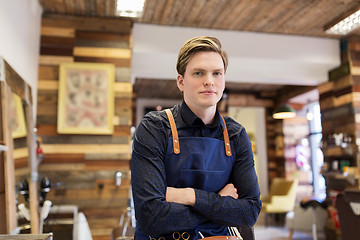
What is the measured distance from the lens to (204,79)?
1351 millimetres

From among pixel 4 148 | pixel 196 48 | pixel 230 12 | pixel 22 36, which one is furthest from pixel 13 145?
pixel 230 12

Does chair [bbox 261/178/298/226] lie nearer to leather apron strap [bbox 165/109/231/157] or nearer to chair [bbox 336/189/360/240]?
chair [bbox 336/189/360/240]

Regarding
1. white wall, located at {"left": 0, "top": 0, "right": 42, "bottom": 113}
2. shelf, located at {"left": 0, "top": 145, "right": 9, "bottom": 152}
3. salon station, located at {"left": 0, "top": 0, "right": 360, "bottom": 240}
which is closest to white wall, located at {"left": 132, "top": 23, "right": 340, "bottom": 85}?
salon station, located at {"left": 0, "top": 0, "right": 360, "bottom": 240}

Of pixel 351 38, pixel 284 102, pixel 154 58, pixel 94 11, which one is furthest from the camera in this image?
pixel 284 102

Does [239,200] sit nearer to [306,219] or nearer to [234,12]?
[234,12]

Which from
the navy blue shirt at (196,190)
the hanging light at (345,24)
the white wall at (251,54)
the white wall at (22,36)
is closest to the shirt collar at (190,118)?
the navy blue shirt at (196,190)

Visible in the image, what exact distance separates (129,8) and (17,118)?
2085 mm

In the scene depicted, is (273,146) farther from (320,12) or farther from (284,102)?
(320,12)

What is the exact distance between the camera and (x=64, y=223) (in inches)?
160

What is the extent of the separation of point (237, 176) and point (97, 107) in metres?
3.54

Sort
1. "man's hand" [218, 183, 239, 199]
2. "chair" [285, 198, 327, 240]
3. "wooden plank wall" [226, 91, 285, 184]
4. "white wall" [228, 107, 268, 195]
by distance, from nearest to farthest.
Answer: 1. "man's hand" [218, 183, 239, 199]
2. "chair" [285, 198, 327, 240]
3. "wooden plank wall" [226, 91, 285, 184]
4. "white wall" [228, 107, 268, 195]

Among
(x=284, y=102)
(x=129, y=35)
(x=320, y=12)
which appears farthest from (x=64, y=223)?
(x=284, y=102)

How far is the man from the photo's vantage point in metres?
1.30

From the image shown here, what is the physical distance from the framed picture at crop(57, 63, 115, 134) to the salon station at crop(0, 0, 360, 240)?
0.05ft
